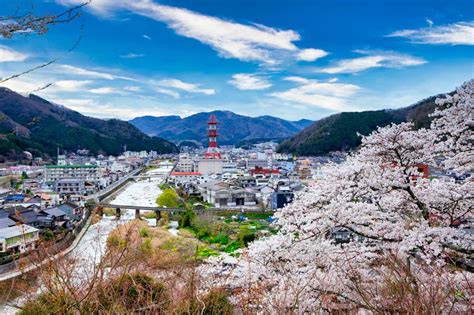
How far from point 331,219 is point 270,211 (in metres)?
14.0

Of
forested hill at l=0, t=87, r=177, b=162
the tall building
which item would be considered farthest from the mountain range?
the tall building

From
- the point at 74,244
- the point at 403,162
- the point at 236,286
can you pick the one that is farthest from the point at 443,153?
the point at 74,244

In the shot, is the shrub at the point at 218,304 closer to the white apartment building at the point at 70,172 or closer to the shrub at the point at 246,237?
the shrub at the point at 246,237

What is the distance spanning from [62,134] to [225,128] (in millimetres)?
88778

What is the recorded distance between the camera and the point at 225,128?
137625mm

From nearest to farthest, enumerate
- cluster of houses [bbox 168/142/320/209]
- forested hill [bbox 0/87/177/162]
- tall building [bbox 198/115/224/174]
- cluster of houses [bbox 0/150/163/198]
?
cluster of houses [bbox 168/142/320/209] < cluster of houses [bbox 0/150/163/198] < tall building [bbox 198/115/224/174] < forested hill [bbox 0/87/177/162]

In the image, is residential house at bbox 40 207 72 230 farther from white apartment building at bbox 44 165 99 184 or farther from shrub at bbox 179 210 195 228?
white apartment building at bbox 44 165 99 184

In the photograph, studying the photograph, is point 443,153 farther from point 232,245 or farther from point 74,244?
point 74,244

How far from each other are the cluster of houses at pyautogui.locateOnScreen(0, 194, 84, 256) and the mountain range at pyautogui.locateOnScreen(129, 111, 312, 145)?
328ft

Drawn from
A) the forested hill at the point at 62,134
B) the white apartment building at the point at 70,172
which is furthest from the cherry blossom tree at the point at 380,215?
the forested hill at the point at 62,134

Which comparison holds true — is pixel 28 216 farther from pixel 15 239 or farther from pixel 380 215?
pixel 380 215

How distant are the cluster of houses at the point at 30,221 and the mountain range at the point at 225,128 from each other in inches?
3934

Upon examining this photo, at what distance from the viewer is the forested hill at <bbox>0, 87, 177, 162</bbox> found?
3906cm

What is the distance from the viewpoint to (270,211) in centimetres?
1742
